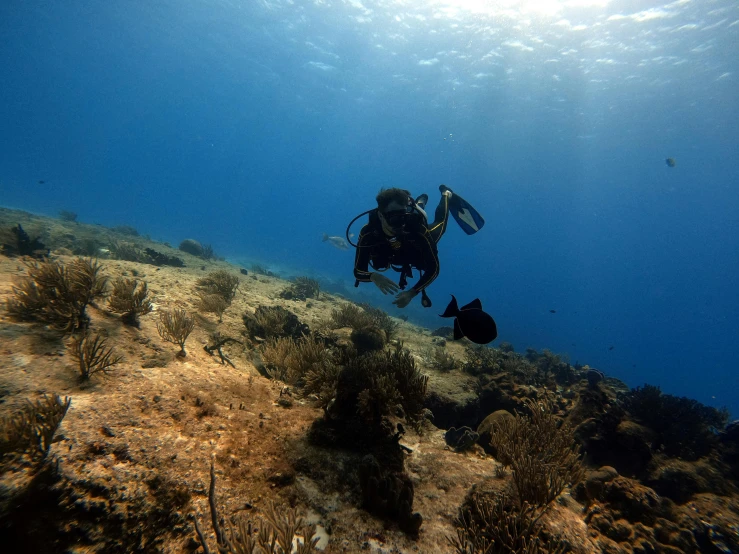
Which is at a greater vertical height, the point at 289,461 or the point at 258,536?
the point at 289,461

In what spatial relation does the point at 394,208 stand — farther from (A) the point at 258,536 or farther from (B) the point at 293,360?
(A) the point at 258,536

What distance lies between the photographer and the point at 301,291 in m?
14.0

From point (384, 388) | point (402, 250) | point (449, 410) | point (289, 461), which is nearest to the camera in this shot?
point (289, 461)

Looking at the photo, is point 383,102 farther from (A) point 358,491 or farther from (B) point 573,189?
(A) point 358,491

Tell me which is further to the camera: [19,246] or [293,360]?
[19,246]

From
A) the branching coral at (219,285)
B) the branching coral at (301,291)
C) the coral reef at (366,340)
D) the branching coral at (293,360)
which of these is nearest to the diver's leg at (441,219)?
the coral reef at (366,340)

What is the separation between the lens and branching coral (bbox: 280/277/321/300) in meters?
12.4

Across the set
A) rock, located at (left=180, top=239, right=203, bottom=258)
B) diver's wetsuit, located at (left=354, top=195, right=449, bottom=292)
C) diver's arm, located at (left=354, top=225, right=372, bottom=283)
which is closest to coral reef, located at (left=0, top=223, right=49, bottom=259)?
diver's arm, located at (left=354, top=225, right=372, bottom=283)

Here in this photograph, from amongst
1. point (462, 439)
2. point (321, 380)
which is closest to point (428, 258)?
point (321, 380)

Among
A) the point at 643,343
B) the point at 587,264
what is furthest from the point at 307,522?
the point at 587,264

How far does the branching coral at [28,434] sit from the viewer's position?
2.35 metres

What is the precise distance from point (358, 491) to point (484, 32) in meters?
40.1

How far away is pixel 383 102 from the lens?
183 ft

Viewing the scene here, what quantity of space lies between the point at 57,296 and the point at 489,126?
59.0 metres
